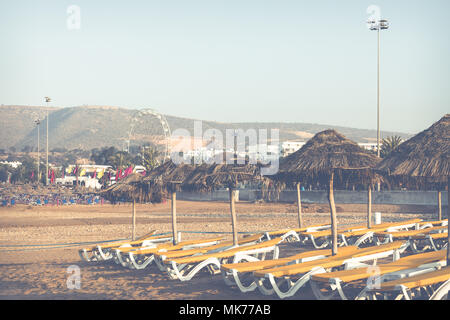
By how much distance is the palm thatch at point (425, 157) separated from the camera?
307 inches

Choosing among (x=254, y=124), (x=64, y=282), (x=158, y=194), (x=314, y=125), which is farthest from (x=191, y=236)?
(x=314, y=125)

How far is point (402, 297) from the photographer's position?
654 centimetres

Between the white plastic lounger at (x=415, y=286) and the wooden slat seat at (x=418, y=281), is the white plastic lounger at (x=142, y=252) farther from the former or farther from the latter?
the wooden slat seat at (x=418, y=281)

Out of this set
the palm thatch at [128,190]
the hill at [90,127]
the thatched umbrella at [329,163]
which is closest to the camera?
the thatched umbrella at [329,163]

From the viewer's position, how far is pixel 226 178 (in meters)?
10.7

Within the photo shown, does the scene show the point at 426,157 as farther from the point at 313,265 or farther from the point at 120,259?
the point at 120,259

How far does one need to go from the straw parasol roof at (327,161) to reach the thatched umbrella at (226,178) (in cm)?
104

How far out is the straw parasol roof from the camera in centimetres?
910

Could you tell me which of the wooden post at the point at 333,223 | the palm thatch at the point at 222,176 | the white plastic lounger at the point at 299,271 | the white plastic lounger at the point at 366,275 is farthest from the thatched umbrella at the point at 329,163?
the white plastic lounger at the point at 366,275

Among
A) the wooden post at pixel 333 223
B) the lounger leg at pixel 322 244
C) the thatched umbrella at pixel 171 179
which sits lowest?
the lounger leg at pixel 322 244

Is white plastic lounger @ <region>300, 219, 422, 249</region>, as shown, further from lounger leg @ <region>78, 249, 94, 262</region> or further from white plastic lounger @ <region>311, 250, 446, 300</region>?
lounger leg @ <region>78, 249, 94, 262</region>

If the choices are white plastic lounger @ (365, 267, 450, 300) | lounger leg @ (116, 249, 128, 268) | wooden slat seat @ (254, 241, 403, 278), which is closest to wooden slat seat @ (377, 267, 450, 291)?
white plastic lounger @ (365, 267, 450, 300)

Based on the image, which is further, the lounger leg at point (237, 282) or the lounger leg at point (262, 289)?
the lounger leg at point (237, 282)
